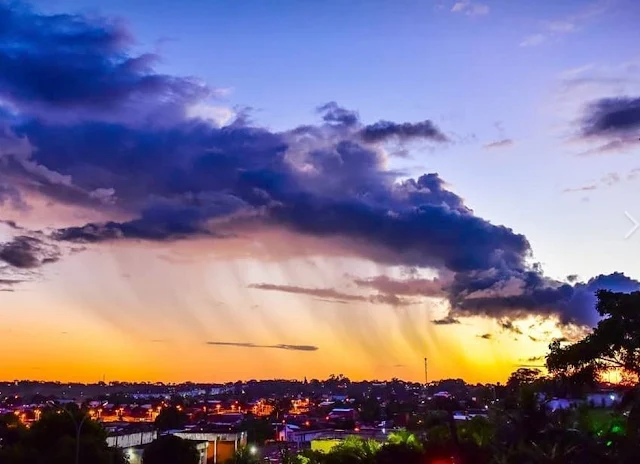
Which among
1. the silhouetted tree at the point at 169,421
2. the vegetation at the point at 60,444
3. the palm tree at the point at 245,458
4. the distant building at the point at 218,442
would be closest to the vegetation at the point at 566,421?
the vegetation at the point at 60,444

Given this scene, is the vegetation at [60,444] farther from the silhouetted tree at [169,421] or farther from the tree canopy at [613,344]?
the silhouetted tree at [169,421]

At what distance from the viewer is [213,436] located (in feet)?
265

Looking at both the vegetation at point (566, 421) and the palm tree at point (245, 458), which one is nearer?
→ the vegetation at point (566, 421)

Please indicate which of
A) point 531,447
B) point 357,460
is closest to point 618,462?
point 531,447

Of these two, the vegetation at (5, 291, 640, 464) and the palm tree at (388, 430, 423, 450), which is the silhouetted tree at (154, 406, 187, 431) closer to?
the palm tree at (388, 430, 423, 450)

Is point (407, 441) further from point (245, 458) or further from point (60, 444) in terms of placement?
point (245, 458)

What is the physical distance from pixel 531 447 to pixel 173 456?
37768mm

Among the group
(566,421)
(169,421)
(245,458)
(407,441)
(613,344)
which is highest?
(613,344)

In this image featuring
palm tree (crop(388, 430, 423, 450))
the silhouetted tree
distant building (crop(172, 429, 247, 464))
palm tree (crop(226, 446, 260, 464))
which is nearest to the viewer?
palm tree (crop(388, 430, 423, 450))

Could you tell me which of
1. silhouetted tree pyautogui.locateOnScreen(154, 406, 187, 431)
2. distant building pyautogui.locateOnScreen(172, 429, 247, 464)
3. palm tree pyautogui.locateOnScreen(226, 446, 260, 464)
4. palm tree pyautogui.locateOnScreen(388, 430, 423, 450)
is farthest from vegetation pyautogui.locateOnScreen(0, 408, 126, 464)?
silhouetted tree pyautogui.locateOnScreen(154, 406, 187, 431)

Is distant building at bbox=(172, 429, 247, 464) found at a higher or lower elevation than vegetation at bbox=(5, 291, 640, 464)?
lower

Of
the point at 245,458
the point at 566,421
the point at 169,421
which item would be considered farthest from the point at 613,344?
the point at 169,421

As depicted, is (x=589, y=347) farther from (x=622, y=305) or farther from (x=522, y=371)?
(x=522, y=371)

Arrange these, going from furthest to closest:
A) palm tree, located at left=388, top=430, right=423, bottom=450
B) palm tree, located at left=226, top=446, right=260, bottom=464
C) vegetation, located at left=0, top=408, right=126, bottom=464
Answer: palm tree, located at left=226, top=446, right=260, bottom=464
vegetation, located at left=0, top=408, right=126, bottom=464
palm tree, located at left=388, top=430, right=423, bottom=450
